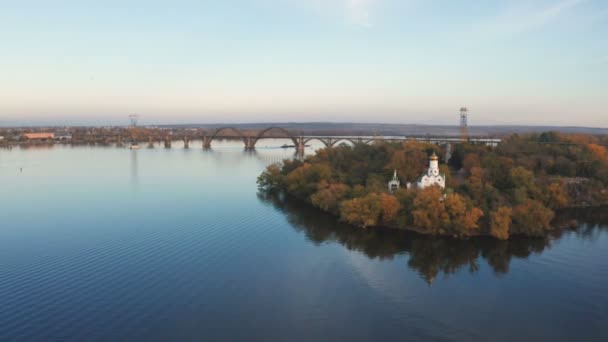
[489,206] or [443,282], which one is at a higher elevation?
[489,206]

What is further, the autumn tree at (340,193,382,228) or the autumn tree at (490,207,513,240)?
the autumn tree at (340,193,382,228)

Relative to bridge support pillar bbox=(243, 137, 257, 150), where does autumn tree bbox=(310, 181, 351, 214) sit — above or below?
below

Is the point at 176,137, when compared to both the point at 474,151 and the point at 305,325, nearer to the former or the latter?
the point at 474,151

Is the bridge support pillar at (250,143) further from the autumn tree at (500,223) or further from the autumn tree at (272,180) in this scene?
the autumn tree at (500,223)

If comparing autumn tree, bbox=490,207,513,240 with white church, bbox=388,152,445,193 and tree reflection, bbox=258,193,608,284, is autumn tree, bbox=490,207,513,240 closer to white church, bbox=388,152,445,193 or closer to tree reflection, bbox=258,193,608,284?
tree reflection, bbox=258,193,608,284

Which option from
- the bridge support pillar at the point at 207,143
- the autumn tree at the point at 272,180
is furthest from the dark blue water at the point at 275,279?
the bridge support pillar at the point at 207,143

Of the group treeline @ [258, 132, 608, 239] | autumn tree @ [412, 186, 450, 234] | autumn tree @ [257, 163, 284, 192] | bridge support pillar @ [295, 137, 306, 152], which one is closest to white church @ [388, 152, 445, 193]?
treeline @ [258, 132, 608, 239]

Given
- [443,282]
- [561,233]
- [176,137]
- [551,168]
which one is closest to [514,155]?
[551,168]
